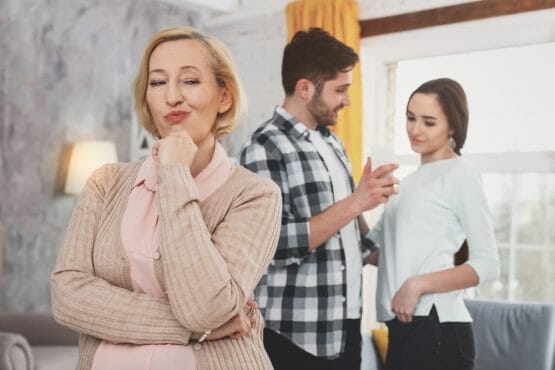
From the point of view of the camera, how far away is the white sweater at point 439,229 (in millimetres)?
1743

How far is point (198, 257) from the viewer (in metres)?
1.07

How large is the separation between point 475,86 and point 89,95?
6.84 ft

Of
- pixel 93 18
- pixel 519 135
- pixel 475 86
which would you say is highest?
pixel 93 18

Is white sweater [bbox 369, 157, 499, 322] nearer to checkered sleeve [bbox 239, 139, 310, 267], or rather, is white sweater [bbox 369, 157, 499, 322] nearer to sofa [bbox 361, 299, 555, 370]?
checkered sleeve [bbox 239, 139, 310, 267]

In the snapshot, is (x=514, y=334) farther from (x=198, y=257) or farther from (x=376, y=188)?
(x=198, y=257)

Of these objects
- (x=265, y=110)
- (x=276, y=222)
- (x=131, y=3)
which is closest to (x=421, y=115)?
(x=276, y=222)

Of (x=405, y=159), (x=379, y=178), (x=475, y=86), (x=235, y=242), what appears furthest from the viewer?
(x=475, y=86)

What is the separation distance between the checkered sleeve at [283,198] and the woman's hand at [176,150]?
739 mm

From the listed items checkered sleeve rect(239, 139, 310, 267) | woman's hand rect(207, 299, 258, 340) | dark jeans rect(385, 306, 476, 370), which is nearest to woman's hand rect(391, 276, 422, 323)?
dark jeans rect(385, 306, 476, 370)

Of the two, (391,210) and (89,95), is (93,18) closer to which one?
(89,95)

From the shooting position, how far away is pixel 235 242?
1.14 meters

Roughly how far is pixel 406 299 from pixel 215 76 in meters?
0.86

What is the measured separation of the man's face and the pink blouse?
A: 0.82 m

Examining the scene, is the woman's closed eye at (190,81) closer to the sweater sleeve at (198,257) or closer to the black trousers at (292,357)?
→ the sweater sleeve at (198,257)
